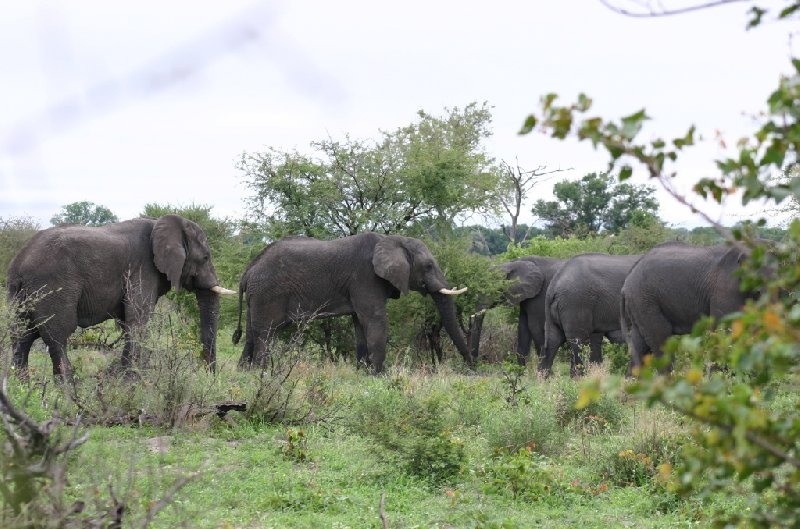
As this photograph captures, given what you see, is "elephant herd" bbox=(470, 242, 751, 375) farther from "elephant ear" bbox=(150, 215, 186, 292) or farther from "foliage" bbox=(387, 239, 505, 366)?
"elephant ear" bbox=(150, 215, 186, 292)

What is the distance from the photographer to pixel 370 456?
7992 millimetres

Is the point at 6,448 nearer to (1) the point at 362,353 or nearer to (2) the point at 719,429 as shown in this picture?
(2) the point at 719,429

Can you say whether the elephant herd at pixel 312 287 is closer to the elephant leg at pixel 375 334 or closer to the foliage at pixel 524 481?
the elephant leg at pixel 375 334

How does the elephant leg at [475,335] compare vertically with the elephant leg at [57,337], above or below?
below

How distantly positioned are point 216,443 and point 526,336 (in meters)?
12.1

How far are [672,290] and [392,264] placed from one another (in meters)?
4.42

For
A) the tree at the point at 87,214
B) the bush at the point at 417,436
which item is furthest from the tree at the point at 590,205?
the bush at the point at 417,436

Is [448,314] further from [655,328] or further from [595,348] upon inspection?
[655,328]

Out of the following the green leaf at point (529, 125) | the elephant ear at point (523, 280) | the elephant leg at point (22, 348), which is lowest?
the elephant leg at point (22, 348)

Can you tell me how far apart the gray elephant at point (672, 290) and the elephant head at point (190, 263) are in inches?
244

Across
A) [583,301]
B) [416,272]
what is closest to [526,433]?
[416,272]

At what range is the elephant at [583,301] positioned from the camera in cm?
1697

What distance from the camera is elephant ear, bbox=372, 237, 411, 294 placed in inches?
608

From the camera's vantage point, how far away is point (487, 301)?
18.1 m
